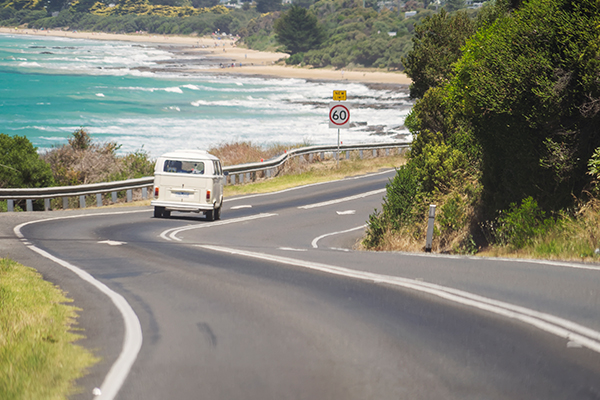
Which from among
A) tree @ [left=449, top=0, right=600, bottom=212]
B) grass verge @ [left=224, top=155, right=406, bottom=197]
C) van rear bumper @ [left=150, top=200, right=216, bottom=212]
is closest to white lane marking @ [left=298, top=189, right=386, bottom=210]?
grass verge @ [left=224, top=155, right=406, bottom=197]

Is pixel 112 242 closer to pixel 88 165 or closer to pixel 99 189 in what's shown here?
pixel 99 189

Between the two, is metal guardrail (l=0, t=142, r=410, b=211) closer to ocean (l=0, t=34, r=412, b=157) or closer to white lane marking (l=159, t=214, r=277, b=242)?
white lane marking (l=159, t=214, r=277, b=242)

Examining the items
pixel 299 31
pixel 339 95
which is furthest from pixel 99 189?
pixel 299 31

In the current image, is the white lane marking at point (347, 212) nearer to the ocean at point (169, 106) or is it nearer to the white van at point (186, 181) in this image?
the white van at point (186, 181)

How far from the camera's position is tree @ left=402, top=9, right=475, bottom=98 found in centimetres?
2175

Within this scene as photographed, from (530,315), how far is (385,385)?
99.0 inches

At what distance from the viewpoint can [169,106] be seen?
260 feet

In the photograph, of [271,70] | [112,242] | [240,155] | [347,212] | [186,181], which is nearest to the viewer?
[112,242]

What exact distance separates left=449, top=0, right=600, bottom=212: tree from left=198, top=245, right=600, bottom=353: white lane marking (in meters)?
4.55

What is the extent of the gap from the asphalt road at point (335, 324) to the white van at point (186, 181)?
5.48 metres

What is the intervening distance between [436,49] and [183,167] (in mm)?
9459

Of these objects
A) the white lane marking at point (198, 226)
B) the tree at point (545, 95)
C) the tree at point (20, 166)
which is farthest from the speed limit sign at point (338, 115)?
the tree at point (545, 95)

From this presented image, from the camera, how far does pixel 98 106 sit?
7538 cm

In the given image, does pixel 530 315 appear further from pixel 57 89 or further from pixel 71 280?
pixel 57 89
